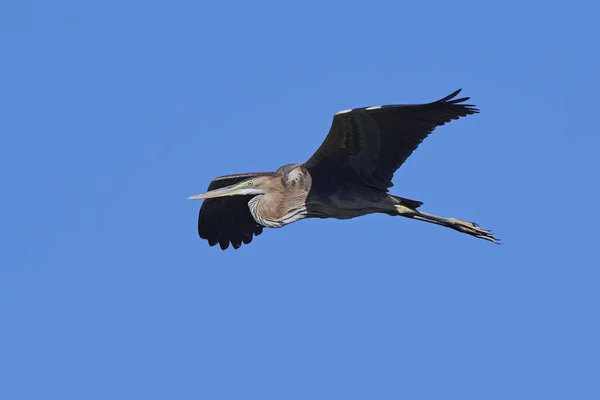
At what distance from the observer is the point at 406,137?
1376 cm

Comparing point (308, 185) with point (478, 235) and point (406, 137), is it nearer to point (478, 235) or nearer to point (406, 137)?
point (406, 137)

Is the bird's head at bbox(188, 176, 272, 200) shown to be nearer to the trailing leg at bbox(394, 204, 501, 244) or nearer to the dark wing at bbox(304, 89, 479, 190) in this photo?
the dark wing at bbox(304, 89, 479, 190)

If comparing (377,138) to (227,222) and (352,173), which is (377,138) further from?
(227,222)

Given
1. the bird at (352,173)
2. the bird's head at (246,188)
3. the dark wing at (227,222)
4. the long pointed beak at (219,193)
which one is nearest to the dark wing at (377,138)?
the bird at (352,173)

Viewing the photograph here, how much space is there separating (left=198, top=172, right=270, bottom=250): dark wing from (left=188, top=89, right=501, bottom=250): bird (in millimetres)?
1177

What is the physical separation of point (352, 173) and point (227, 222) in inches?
134

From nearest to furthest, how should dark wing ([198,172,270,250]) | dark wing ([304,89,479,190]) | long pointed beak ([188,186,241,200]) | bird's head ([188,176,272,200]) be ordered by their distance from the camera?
1. dark wing ([304,89,479,190])
2. bird's head ([188,176,272,200])
3. long pointed beak ([188,186,241,200])
4. dark wing ([198,172,270,250])

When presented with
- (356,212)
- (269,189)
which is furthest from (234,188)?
(356,212)

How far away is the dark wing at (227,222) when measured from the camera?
16859mm

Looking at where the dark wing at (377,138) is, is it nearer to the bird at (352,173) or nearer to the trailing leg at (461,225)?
the bird at (352,173)

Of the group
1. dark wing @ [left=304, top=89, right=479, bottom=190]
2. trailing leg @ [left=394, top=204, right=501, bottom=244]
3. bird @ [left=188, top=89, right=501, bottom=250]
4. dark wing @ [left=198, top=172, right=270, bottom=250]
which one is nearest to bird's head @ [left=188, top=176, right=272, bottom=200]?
bird @ [left=188, top=89, right=501, bottom=250]

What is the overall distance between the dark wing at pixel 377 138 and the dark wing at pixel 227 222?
9.51 ft

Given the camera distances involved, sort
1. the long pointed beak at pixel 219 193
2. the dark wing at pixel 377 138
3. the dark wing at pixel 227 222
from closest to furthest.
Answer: the dark wing at pixel 377 138 → the long pointed beak at pixel 219 193 → the dark wing at pixel 227 222

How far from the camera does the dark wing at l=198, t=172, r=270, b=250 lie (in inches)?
664
